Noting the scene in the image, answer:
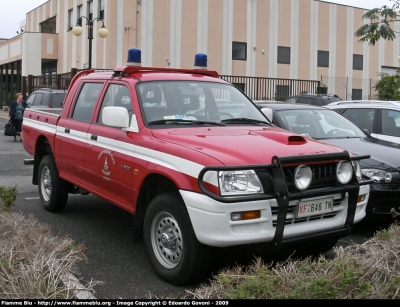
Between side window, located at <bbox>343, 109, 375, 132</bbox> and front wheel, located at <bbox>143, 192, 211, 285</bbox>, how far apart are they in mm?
5655

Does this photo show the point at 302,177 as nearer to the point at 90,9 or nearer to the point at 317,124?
the point at 317,124

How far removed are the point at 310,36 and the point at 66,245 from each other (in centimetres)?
3455

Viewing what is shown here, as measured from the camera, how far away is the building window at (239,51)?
113 feet

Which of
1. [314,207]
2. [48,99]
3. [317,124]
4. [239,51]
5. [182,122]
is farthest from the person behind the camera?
[239,51]

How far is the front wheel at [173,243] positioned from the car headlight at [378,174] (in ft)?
9.35

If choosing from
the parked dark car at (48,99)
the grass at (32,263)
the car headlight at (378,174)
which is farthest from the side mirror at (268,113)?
the parked dark car at (48,99)

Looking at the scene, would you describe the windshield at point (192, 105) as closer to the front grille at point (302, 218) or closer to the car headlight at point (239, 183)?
the car headlight at point (239, 183)

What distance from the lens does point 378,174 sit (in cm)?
663

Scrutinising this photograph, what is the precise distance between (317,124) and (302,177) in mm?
3809

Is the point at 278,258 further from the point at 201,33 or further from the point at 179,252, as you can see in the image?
the point at 201,33

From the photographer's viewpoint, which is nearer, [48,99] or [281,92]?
[48,99]

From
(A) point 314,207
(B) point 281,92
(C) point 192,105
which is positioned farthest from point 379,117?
(B) point 281,92

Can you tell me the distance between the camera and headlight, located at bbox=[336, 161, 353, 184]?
496 cm

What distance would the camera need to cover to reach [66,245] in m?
5.00
